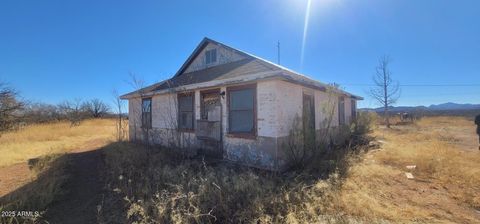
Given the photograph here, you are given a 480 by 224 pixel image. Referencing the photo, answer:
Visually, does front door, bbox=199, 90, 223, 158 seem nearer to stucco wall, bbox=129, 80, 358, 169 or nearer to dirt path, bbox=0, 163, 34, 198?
stucco wall, bbox=129, 80, 358, 169

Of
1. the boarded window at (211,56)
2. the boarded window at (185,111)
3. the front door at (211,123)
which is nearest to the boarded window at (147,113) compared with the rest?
the boarded window at (185,111)

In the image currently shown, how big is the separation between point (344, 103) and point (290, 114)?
28.8 feet

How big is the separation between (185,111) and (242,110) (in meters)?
3.07

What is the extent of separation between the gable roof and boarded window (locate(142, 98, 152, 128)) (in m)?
0.52

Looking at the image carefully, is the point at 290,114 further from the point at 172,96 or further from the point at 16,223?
the point at 16,223

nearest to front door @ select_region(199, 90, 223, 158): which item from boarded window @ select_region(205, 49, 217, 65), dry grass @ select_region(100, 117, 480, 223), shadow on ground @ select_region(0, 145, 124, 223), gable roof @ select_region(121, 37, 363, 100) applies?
gable roof @ select_region(121, 37, 363, 100)

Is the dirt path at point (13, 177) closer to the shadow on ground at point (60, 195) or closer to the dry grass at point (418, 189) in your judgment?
the shadow on ground at point (60, 195)

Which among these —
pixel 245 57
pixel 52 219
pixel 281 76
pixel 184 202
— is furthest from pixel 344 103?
pixel 52 219

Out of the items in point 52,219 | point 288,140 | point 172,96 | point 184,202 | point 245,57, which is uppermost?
point 245,57

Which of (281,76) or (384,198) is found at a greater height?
(281,76)

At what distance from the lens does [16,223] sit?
411 centimetres

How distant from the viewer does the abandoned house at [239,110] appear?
692cm

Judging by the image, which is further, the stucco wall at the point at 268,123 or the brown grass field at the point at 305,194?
the stucco wall at the point at 268,123

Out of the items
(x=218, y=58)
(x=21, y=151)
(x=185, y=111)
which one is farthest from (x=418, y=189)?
(x=21, y=151)
